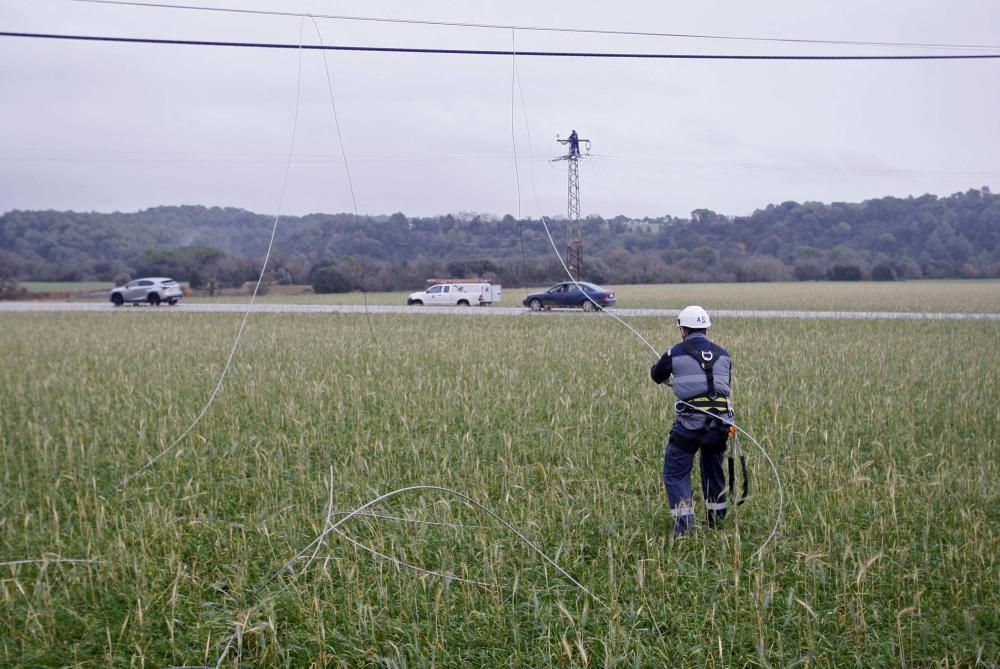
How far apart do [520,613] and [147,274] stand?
64663 mm

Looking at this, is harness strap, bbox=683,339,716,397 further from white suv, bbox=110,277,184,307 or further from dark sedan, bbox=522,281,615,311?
white suv, bbox=110,277,184,307

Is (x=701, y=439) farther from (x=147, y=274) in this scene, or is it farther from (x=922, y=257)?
(x=922, y=257)

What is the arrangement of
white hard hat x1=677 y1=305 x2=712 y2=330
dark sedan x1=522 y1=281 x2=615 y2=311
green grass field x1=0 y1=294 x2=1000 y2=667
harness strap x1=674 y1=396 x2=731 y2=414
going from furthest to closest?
dark sedan x1=522 y1=281 x2=615 y2=311
white hard hat x1=677 y1=305 x2=712 y2=330
harness strap x1=674 y1=396 x2=731 y2=414
green grass field x1=0 y1=294 x2=1000 y2=667

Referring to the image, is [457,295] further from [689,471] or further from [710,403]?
[710,403]

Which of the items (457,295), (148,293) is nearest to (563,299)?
(457,295)

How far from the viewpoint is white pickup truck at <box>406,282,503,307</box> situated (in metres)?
42.2

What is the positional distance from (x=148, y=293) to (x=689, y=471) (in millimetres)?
40948

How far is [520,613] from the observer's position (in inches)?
189

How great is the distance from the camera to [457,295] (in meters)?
42.3

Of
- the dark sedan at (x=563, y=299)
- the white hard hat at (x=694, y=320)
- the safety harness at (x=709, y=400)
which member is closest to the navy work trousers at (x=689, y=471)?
the safety harness at (x=709, y=400)

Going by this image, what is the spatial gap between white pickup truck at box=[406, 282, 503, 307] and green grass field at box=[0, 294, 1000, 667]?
29395mm

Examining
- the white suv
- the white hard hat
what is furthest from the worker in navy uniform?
the white suv

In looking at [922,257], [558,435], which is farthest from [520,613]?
[922,257]

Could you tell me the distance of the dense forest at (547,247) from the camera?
48.2 m
